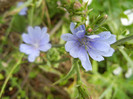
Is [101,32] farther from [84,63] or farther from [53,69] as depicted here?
[53,69]

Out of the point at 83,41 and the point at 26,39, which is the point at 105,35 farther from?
the point at 26,39

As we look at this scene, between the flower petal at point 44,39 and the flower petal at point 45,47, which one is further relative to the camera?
the flower petal at point 44,39

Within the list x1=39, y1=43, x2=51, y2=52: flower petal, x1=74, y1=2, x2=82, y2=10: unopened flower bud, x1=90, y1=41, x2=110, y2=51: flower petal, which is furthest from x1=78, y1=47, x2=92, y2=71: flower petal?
x1=39, y1=43, x2=51, y2=52: flower petal

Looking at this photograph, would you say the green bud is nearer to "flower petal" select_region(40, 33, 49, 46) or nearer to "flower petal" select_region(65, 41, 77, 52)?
"flower petal" select_region(65, 41, 77, 52)

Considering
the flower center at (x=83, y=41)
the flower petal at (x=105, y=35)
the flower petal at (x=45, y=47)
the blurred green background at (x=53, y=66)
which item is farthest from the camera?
the blurred green background at (x=53, y=66)

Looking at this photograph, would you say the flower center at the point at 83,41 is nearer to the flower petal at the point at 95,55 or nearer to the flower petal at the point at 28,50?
the flower petal at the point at 95,55

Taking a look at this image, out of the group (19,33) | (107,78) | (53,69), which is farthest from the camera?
(19,33)

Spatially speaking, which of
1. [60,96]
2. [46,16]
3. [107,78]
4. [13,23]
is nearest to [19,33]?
[13,23]

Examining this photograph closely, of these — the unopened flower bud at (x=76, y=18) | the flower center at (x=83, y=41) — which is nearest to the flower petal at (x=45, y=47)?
the flower center at (x=83, y=41)
